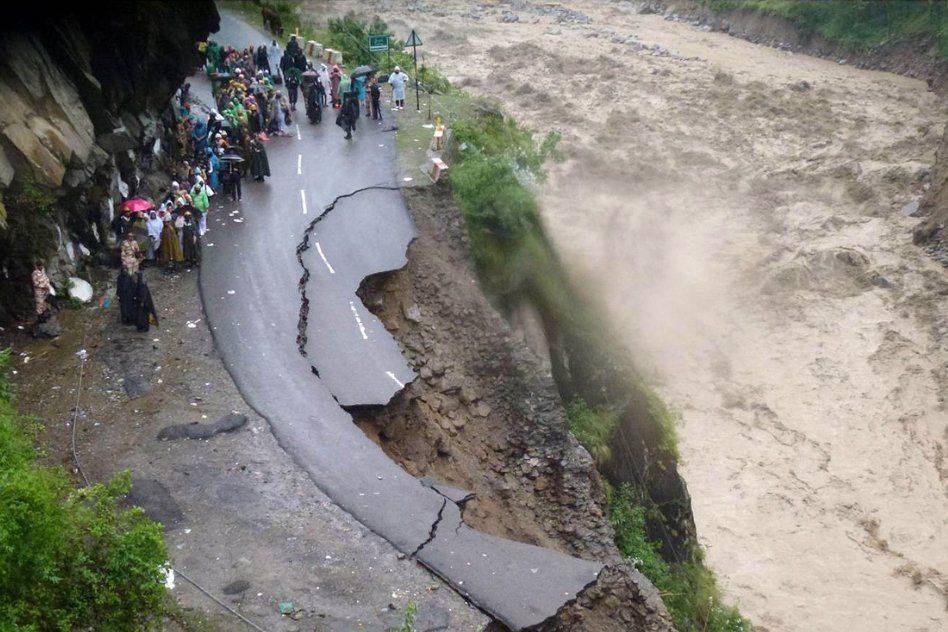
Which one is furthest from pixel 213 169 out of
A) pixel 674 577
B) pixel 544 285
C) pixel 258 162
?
pixel 674 577

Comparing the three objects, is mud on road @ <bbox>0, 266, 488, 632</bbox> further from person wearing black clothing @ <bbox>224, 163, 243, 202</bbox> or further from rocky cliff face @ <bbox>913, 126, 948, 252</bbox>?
rocky cliff face @ <bbox>913, 126, 948, 252</bbox>

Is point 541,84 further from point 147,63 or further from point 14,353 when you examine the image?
point 14,353

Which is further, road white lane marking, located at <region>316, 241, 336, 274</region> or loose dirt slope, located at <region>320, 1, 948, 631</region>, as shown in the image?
loose dirt slope, located at <region>320, 1, 948, 631</region>

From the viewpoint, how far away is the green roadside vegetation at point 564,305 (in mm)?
17703

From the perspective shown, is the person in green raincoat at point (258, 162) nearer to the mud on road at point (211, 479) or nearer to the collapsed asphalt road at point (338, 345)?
the collapsed asphalt road at point (338, 345)

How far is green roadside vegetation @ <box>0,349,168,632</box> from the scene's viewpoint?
7965 millimetres

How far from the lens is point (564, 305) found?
73.4 feet

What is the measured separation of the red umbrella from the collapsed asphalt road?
1.64 m

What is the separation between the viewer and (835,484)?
22.5 m

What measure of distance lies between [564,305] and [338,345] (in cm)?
755

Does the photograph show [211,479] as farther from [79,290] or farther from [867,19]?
[867,19]

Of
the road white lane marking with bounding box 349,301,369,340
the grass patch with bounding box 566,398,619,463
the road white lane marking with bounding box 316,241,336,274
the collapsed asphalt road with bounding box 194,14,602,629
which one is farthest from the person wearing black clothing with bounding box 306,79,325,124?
the grass patch with bounding box 566,398,619,463

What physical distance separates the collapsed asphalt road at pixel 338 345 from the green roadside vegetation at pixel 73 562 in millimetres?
4160

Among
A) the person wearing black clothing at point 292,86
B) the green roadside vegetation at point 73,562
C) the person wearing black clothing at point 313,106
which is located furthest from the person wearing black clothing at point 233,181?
the green roadside vegetation at point 73,562
